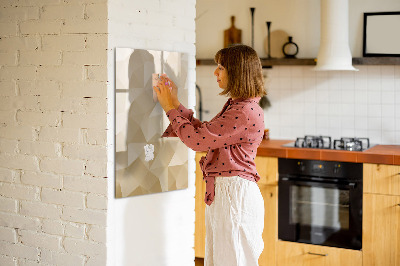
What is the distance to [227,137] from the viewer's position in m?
2.59

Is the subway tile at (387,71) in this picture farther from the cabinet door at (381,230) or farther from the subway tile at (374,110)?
the cabinet door at (381,230)

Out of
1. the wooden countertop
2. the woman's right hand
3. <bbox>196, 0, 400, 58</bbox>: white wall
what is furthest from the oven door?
the woman's right hand

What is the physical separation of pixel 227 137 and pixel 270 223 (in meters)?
1.71

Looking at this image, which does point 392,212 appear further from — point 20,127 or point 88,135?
point 20,127

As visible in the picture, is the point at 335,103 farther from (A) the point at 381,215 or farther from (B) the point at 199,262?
(B) the point at 199,262

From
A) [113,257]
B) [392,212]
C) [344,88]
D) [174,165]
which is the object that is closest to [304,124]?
[344,88]

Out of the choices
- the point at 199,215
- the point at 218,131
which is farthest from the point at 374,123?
the point at 218,131

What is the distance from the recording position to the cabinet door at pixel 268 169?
4082 millimetres

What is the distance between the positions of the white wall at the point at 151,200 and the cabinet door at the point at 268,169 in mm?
1135

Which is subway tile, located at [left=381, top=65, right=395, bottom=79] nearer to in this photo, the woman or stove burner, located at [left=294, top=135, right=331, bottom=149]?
stove burner, located at [left=294, top=135, right=331, bottom=149]

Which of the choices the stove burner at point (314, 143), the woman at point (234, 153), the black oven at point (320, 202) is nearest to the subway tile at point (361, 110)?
the stove burner at point (314, 143)

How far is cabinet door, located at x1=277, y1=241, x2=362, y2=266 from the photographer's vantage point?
3.89m

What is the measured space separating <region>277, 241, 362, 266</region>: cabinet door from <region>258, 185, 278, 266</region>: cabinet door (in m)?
0.05

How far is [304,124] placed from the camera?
15.2 feet
